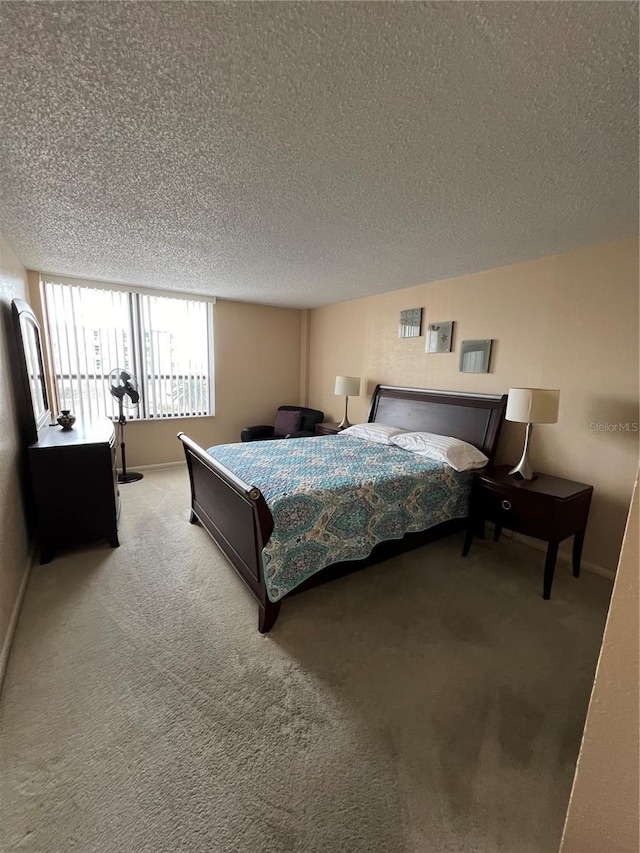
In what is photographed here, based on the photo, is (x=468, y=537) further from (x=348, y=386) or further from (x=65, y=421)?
(x=65, y=421)

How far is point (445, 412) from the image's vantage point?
136 inches

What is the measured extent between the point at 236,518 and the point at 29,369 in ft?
6.58

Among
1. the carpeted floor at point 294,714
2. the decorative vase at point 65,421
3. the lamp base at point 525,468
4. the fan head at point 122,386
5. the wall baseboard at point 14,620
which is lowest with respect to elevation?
the carpeted floor at point 294,714

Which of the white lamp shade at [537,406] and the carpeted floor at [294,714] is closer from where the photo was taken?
the carpeted floor at [294,714]

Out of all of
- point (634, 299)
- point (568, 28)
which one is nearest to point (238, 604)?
point (568, 28)

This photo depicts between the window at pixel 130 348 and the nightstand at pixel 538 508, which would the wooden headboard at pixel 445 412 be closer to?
the nightstand at pixel 538 508

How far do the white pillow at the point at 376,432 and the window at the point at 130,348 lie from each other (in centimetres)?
239

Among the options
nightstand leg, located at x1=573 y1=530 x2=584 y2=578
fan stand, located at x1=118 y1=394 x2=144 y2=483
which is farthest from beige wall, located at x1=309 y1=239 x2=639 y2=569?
fan stand, located at x1=118 y1=394 x2=144 y2=483

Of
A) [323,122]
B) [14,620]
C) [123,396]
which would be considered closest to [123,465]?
[123,396]

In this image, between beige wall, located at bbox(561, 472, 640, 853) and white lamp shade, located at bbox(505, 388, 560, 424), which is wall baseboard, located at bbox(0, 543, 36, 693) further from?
white lamp shade, located at bbox(505, 388, 560, 424)

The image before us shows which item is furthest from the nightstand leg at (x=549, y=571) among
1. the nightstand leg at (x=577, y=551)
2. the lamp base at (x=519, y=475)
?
the lamp base at (x=519, y=475)

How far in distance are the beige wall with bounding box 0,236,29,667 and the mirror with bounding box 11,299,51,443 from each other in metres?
0.06

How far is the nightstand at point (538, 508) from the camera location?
2285 mm

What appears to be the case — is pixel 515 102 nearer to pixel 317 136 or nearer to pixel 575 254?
pixel 317 136
